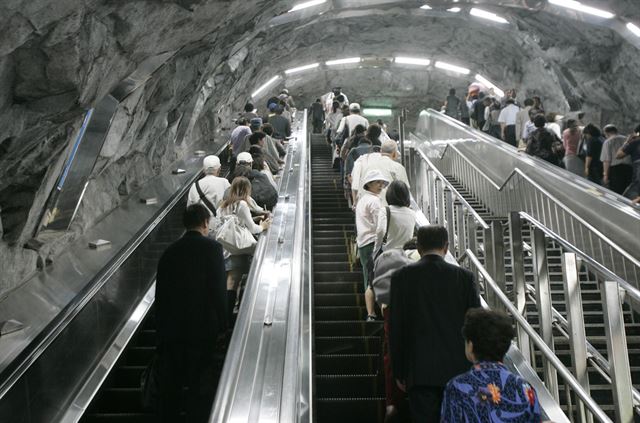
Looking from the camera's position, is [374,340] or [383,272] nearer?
[383,272]

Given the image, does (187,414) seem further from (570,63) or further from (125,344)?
(570,63)

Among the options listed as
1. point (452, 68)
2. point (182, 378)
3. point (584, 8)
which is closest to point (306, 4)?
point (584, 8)

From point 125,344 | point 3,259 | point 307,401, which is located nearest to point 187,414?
point 307,401

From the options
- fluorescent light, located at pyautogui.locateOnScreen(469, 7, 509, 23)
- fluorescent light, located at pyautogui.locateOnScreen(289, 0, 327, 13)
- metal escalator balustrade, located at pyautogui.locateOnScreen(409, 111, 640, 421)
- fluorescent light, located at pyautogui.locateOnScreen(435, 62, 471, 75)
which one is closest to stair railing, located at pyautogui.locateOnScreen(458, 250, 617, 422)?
metal escalator balustrade, located at pyautogui.locateOnScreen(409, 111, 640, 421)

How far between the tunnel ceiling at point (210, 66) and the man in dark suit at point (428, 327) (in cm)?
255

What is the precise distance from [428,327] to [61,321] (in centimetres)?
250

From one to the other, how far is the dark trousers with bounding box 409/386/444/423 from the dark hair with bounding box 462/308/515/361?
2.50 ft

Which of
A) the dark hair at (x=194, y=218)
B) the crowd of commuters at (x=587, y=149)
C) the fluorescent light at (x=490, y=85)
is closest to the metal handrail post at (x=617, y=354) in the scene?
the dark hair at (x=194, y=218)

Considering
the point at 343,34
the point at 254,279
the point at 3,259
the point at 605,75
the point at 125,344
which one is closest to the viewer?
the point at 254,279

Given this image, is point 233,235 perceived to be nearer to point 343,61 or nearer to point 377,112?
point 343,61

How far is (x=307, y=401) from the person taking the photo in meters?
3.76

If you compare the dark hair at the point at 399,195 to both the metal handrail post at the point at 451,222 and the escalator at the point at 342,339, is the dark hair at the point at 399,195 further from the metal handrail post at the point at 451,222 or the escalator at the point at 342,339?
the metal handrail post at the point at 451,222

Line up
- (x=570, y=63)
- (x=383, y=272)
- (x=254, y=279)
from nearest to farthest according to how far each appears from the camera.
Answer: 1. (x=383, y=272)
2. (x=254, y=279)
3. (x=570, y=63)

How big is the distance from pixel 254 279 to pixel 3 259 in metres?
2.09
